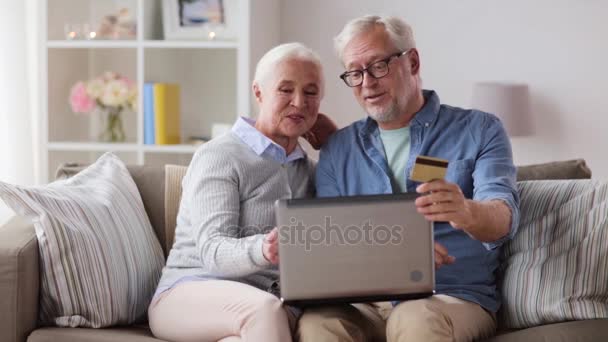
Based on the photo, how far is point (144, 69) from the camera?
4.05 meters

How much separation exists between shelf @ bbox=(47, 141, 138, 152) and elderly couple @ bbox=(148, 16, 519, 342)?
1569 millimetres

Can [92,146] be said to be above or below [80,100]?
below

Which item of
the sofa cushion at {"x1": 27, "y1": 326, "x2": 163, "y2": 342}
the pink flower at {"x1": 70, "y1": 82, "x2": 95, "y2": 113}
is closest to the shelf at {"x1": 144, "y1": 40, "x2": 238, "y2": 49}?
the pink flower at {"x1": 70, "y1": 82, "x2": 95, "y2": 113}

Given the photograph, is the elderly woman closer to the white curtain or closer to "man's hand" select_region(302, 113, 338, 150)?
"man's hand" select_region(302, 113, 338, 150)

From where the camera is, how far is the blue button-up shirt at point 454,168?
2354 mm

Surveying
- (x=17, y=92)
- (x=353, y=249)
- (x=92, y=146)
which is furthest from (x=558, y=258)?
(x=17, y=92)

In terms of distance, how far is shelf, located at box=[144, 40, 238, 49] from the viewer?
3.94 meters

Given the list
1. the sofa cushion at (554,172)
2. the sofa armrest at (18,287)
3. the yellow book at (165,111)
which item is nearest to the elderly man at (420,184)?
the sofa cushion at (554,172)

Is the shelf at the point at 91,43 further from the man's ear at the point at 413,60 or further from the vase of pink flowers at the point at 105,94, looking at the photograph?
the man's ear at the point at 413,60

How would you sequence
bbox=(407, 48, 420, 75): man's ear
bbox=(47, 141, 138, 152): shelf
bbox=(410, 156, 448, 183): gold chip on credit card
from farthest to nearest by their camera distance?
bbox=(47, 141, 138, 152): shelf → bbox=(407, 48, 420, 75): man's ear → bbox=(410, 156, 448, 183): gold chip on credit card

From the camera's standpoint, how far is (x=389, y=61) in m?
2.53

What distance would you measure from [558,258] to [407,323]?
53 cm

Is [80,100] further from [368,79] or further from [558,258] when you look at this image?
[558,258]

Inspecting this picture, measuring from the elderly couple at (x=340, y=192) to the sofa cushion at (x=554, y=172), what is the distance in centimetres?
27
